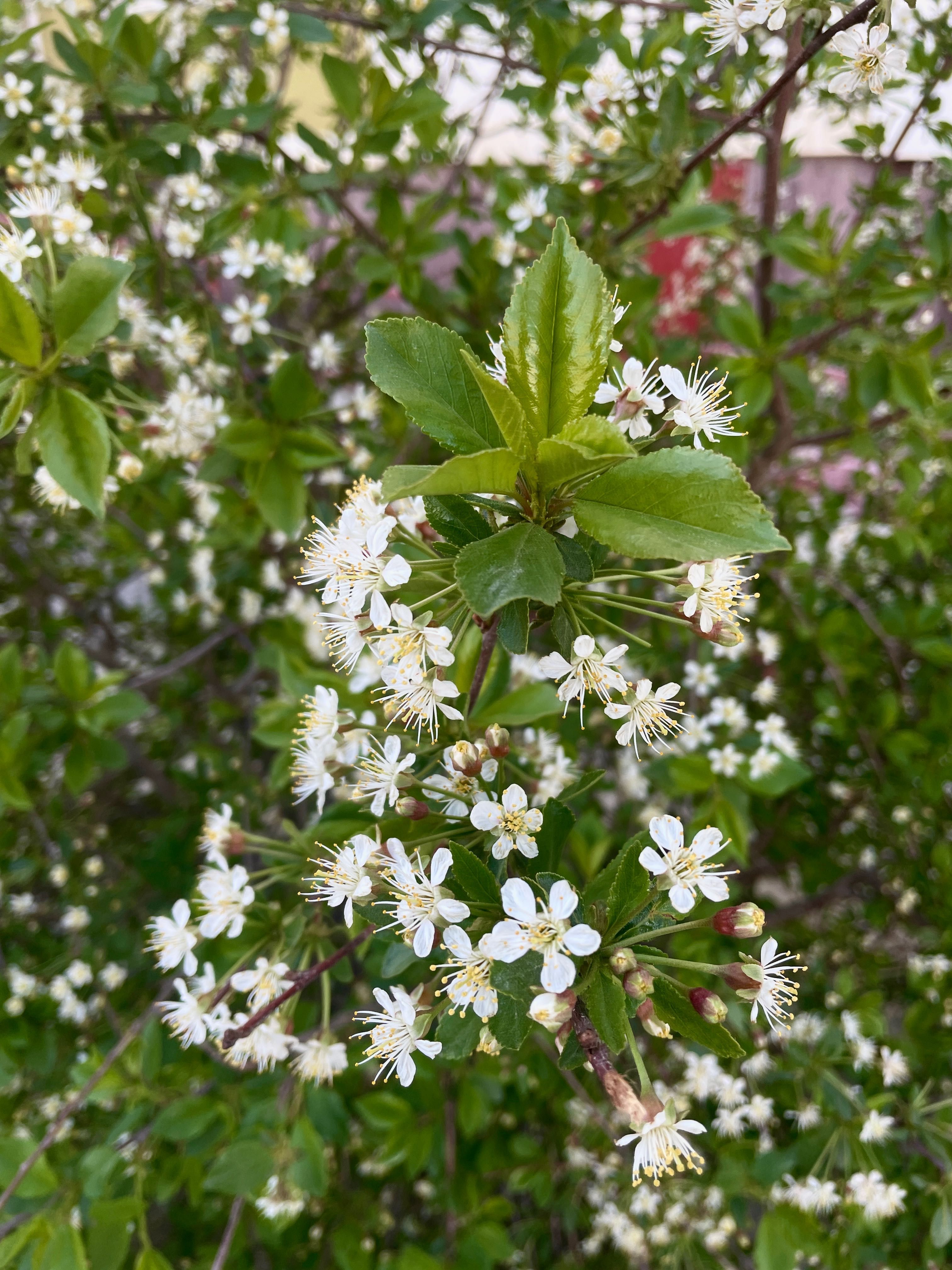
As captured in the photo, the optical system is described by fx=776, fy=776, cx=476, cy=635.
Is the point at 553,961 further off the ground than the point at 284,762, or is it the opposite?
the point at 553,961

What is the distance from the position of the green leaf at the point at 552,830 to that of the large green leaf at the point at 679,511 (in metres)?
0.25

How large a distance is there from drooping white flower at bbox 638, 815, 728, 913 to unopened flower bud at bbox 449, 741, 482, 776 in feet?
0.51

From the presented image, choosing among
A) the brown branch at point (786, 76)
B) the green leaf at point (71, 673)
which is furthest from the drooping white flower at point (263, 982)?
the brown branch at point (786, 76)

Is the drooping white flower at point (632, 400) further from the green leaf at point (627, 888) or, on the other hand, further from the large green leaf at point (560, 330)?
the green leaf at point (627, 888)

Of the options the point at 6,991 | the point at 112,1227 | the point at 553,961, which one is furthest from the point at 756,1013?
the point at 6,991

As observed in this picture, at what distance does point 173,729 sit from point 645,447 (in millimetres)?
1788

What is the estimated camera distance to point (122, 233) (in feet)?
4.60

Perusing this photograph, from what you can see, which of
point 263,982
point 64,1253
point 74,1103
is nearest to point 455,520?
point 263,982

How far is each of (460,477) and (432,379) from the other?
0.44 ft

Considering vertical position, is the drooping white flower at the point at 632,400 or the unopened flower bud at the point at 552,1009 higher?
the drooping white flower at the point at 632,400

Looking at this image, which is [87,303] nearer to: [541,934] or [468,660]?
[468,660]

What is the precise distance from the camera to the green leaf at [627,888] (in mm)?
626

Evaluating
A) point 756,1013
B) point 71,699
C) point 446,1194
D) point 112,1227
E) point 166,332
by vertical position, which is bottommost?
point 446,1194

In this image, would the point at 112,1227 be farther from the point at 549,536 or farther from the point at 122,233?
the point at 122,233
